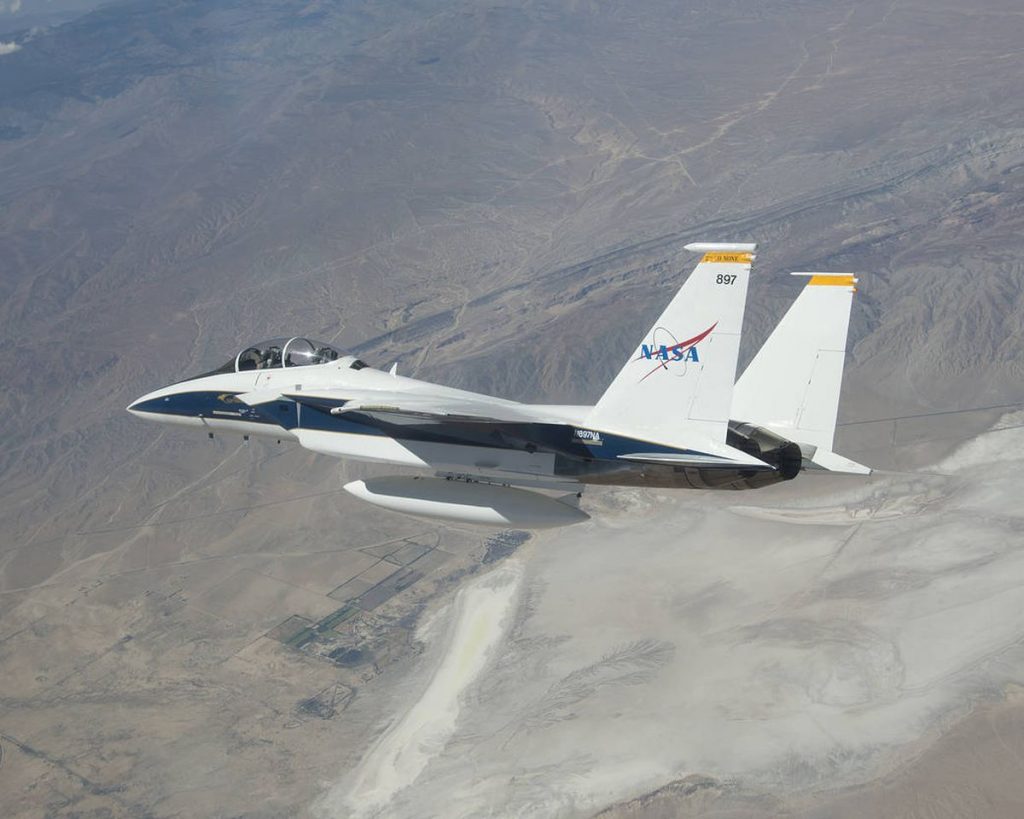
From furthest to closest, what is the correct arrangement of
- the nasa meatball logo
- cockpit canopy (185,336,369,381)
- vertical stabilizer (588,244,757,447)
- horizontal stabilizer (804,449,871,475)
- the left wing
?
cockpit canopy (185,336,369,381), horizontal stabilizer (804,449,871,475), the left wing, the nasa meatball logo, vertical stabilizer (588,244,757,447)

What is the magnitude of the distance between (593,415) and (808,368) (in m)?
6.16

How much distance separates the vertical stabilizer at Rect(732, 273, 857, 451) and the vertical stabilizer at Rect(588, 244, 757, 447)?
3418mm

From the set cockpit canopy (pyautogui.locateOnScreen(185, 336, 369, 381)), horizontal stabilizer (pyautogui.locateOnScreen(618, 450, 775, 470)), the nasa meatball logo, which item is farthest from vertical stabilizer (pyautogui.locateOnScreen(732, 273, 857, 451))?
cockpit canopy (pyautogui.locateOnScreen(185, 336, 369, 381))

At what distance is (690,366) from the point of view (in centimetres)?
2562

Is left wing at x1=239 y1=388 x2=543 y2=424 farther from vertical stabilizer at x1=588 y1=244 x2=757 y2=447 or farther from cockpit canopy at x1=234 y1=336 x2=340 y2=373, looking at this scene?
vertical stabilizer at x1=588 y1=244 x2=757 y2=447

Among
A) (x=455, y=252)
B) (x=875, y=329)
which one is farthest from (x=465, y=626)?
(x=455, y=252)

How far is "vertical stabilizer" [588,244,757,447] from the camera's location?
24.5 meters

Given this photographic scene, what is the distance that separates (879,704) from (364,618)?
33590mm

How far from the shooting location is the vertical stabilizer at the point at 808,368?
28359 mm

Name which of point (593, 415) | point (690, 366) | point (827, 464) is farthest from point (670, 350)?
point (827, 464)

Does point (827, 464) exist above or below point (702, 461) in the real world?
below

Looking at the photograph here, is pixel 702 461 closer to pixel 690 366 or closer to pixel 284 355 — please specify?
pixel 690 366

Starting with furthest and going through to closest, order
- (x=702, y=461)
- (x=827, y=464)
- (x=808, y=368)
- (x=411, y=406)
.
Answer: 1. (x=808, y=368)
2. (x=411, y=406)
3. (x=827, y=464)
4. (x=702, y=461)

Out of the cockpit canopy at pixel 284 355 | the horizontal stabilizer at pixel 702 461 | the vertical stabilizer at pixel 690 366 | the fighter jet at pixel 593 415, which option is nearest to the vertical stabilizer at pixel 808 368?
the fighter jet at pixel 593 415
